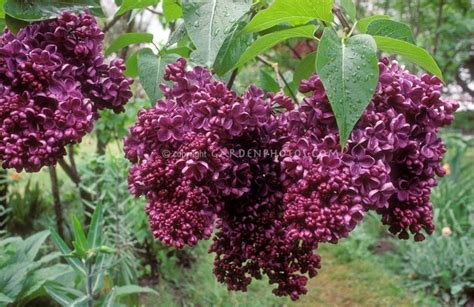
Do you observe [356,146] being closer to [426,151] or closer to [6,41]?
[426,151]

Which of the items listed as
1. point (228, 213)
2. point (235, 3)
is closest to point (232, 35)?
point (235, 3)

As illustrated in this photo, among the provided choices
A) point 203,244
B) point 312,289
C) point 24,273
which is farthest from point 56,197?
point 312,289

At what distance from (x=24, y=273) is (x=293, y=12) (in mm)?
1702

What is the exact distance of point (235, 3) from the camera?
0.54 meters

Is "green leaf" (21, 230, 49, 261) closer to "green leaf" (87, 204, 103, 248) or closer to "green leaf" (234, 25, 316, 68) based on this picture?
"green leaf" (87, 204, 103, 248)

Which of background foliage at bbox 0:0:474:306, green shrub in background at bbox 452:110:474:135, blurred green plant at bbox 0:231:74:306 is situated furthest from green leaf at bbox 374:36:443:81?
green shrub in background at bbox 452:110:474:135

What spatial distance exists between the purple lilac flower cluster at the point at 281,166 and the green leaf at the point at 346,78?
49 millimetres

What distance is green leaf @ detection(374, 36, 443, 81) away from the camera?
53 cm

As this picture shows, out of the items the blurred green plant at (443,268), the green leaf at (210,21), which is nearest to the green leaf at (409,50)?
the green leaf at (210,21)

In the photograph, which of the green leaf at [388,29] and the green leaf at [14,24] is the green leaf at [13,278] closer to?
the green leaf at [14,24]

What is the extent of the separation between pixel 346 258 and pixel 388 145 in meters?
2.95

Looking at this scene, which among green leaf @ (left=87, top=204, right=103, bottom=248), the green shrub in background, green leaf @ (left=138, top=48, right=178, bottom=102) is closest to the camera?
green leaf @ (left=138, top=48, right=178, bottom=102)

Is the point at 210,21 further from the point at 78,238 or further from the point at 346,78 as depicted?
the point at 78,238

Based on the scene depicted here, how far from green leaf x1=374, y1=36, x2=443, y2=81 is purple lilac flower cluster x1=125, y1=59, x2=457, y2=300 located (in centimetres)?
2
